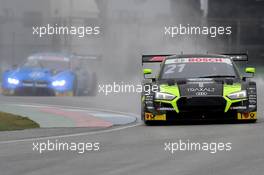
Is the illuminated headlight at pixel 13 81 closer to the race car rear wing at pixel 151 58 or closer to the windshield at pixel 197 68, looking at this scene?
the race car rear wing at pixel 151 58

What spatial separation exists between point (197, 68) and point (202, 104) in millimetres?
1428

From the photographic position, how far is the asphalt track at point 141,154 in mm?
9898

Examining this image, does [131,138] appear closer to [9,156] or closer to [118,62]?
[9,156]

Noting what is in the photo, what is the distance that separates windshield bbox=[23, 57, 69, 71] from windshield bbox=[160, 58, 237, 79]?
9.15 m

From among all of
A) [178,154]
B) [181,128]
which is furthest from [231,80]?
[178,154]

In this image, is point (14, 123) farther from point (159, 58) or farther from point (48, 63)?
point (48, 63)

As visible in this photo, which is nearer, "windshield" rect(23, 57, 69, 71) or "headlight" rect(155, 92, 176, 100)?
"headlight" rect(155, 92, 176, 100)

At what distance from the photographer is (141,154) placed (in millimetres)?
11266

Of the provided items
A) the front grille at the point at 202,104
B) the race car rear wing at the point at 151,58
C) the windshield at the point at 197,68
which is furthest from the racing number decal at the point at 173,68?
the front grille at the point at 202,104

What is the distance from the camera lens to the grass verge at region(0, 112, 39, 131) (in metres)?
15.2

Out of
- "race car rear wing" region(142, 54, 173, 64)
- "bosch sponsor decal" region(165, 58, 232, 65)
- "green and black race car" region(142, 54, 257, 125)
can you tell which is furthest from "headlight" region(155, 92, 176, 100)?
"race car rear wing" region(142, 54, 173, 64)

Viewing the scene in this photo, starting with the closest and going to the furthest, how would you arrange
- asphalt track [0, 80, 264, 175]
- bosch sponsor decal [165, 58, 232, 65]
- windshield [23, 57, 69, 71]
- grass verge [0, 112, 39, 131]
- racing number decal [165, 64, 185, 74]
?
1. asphalt track [0, 80, 264, 175]
2. grass verge [0, 112, 39, 131]
3. racing number decal [165, 64, 185, 74]
4. bosch sponsor decal [165, 58, 232, 65]
5. windshield [23, 57, 69, 71]

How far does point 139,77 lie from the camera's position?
29156 millimetres

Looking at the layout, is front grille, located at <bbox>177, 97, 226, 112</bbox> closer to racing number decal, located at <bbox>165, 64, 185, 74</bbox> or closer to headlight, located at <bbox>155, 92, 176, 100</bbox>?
headlight, located at <bbox>155, 92, 176, 100</bbox>
